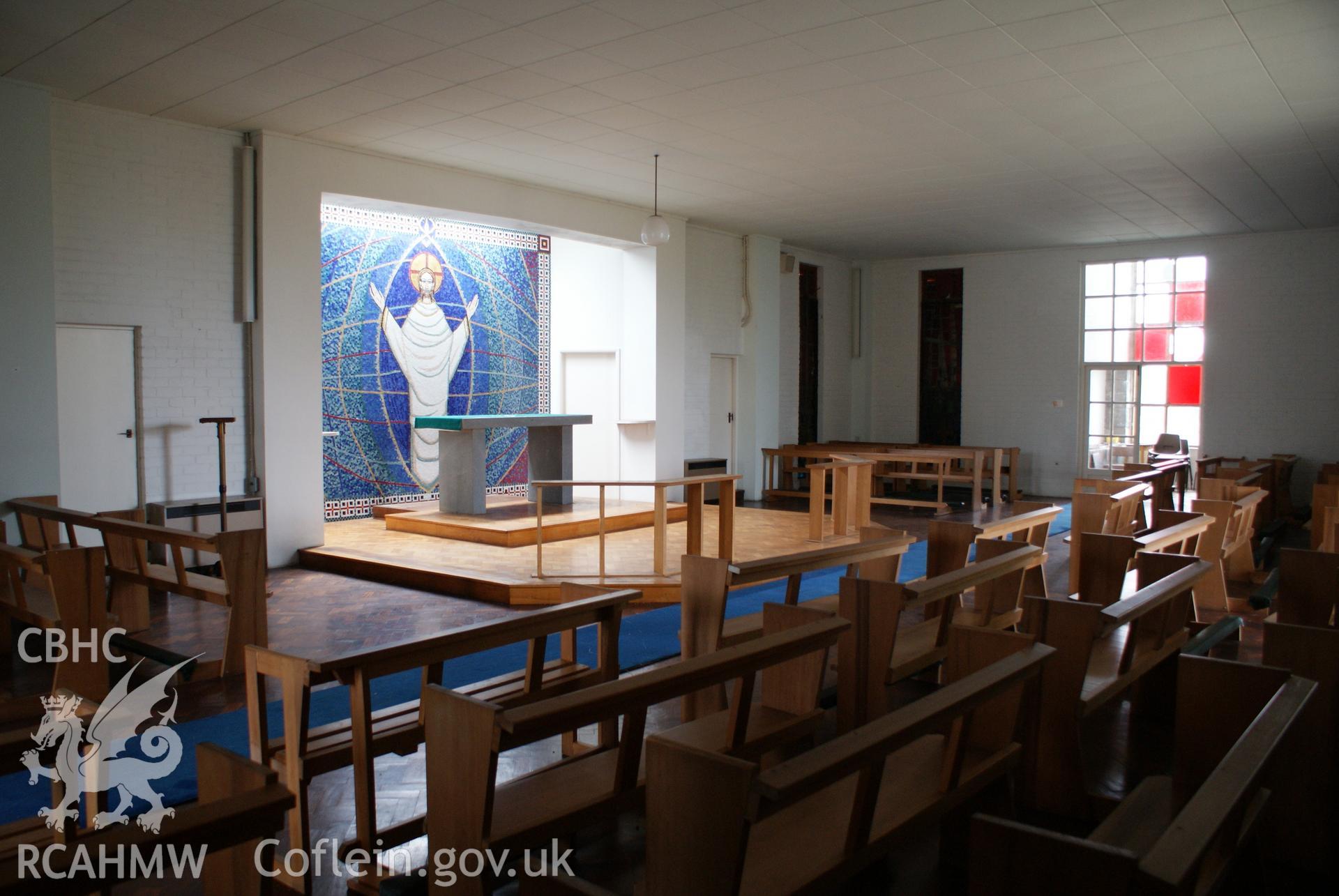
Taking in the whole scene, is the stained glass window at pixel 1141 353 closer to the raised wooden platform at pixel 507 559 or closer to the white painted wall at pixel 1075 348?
the white painted wall at pixel 1075 348

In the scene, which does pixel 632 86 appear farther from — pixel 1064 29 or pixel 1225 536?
pixel 1225 536

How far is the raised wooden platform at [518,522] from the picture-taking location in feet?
27.4

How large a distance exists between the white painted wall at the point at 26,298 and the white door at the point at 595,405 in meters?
5.89

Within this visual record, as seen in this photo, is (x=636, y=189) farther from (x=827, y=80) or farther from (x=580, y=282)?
(x=827, y=80)

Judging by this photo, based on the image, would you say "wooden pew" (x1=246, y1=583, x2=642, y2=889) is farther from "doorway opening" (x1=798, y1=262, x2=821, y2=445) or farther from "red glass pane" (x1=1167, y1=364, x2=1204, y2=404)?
"red glass pane" (x1=1167, y1=364, x2=1204, y2=404)

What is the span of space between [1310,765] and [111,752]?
4099 mm

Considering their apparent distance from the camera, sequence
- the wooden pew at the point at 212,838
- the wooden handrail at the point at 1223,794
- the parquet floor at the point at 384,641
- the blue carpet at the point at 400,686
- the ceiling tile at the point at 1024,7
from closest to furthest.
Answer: the wooden pew at the point at 212,838 < the wooden handrail at the point at 1223,794 < the parquet floor at the point at 384,641 < the blue carpet at the point at 400,686 < the ceiling tile at the point at 1024,7

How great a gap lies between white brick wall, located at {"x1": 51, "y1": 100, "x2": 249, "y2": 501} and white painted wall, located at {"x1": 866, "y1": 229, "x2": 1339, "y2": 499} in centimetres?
987

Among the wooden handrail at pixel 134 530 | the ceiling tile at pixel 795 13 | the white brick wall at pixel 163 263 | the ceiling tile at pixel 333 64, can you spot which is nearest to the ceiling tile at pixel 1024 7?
the ceiling tile at pixel 795 13

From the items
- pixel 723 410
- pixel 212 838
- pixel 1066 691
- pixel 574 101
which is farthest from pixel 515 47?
pixel 723 410

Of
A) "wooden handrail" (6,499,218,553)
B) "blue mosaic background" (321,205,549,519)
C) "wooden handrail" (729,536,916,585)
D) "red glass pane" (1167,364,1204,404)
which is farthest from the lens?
"red glass pane" (1167,364,1204,404)

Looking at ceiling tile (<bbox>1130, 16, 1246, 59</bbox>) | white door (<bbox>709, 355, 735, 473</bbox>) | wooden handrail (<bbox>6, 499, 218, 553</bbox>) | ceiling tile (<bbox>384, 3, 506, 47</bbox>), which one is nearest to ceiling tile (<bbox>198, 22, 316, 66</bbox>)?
ceiling tile (<bbox>384, 3, 506, 47</bbox>)

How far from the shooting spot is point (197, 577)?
17.2 feet

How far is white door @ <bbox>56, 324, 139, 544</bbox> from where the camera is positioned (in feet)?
22.3
